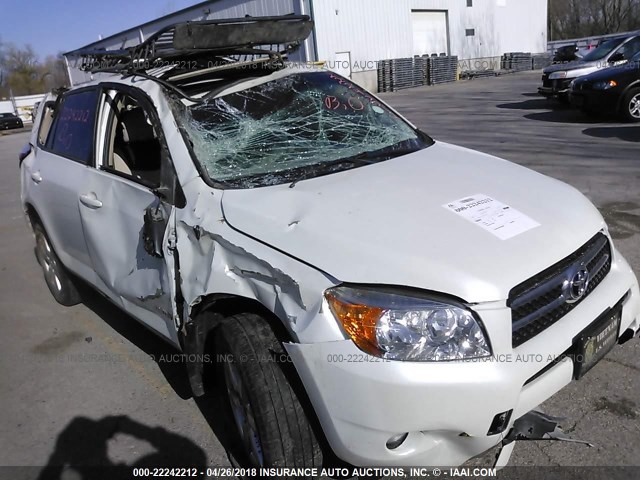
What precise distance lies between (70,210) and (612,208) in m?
5.12

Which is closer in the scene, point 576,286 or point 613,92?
point 576,286

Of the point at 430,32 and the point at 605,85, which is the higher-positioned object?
the point at 430,32

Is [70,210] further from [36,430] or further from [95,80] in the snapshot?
[36,430]

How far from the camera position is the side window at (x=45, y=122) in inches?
169

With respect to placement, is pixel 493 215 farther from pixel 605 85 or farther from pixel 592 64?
pixel 592 64

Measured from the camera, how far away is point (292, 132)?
304cm

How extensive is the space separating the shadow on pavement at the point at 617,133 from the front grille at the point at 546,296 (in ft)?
25.9

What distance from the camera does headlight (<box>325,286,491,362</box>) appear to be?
184cm

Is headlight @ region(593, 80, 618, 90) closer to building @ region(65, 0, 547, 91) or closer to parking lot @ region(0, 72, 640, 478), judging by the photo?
parking lot @ region(0, 72, 640, 478)

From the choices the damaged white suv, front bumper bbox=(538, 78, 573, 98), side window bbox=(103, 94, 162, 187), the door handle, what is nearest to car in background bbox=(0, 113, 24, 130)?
front bumper bbox=(538, 78, 573, 98)

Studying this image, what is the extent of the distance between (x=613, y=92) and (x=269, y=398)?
36.3 ft

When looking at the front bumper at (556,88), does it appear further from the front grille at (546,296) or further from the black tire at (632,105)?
the front grille at (546,296)

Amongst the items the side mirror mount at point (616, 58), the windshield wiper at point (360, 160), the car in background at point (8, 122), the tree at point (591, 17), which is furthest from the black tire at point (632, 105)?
the tree at point (591, 17)

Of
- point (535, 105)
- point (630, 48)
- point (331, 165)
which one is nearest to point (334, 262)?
point (331, 165)
